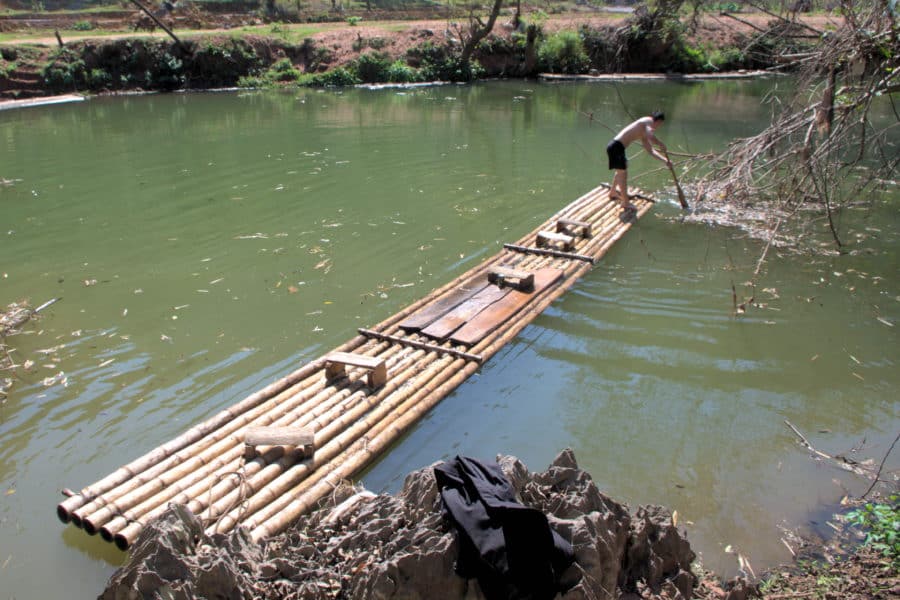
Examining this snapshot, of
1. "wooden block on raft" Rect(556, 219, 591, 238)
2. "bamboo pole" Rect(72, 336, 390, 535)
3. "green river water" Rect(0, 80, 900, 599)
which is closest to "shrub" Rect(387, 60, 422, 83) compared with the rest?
"green river water" Rect(0, 80, 900, 599)

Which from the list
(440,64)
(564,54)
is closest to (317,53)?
(440,64)

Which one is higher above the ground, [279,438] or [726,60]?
[726,60]

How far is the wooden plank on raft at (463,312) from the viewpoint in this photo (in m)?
6.47

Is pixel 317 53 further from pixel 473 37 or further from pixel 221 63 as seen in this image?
pixel 473 37

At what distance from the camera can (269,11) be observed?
3500 centimetres

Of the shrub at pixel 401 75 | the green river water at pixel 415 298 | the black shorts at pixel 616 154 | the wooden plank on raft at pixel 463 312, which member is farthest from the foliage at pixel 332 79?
the wooden plank on raft at pixel 463 312

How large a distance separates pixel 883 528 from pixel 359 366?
3.66 metres

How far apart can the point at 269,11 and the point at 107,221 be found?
28.3 metres

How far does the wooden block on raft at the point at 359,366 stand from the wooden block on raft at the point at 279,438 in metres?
0.86

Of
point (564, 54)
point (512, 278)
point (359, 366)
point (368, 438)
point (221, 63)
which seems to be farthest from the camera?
point (564, 54)

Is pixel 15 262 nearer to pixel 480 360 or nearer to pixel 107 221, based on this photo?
pixel 107 221

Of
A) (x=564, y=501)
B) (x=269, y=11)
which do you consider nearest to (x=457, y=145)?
(x=564, y=501)

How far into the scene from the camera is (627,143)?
399 inches

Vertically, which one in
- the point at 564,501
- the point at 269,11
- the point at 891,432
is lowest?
the point at 891,432
